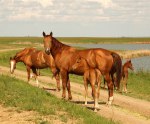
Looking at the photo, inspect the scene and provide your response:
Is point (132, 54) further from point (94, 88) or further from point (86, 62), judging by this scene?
point (94, 88)

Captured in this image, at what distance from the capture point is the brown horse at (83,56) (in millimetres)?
16203

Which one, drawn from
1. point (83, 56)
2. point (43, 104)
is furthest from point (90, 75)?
point (43, 104)

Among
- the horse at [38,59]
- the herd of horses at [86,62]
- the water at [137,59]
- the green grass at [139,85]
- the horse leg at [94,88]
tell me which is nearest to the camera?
the horse leg at [94,88]

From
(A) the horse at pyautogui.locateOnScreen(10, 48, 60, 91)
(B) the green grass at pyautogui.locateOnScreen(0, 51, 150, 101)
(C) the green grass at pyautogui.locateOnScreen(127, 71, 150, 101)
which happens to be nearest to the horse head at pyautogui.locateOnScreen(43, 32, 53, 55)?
(A) the horse at pyautogui.locateOnScreen(10, 48, 60, 91)

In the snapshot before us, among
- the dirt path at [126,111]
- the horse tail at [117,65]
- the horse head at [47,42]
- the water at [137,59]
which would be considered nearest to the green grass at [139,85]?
the dirt path at [126,111]

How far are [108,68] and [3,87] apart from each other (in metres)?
4.75

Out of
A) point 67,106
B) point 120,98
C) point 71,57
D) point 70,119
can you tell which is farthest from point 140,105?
point 70,119

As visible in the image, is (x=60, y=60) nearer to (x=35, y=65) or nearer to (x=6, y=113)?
(x=6, y=113)

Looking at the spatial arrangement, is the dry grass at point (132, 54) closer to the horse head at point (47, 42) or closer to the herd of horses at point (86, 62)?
the herd of horses at point (86, 62)

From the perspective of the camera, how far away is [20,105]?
43.8 ft

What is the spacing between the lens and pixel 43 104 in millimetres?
13516

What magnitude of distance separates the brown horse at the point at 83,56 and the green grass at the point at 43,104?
4.93 ft

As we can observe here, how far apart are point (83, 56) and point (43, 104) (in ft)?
11.4

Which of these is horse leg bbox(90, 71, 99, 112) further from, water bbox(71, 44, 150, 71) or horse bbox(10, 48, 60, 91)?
water bbox(71, 44, 150, 71)
